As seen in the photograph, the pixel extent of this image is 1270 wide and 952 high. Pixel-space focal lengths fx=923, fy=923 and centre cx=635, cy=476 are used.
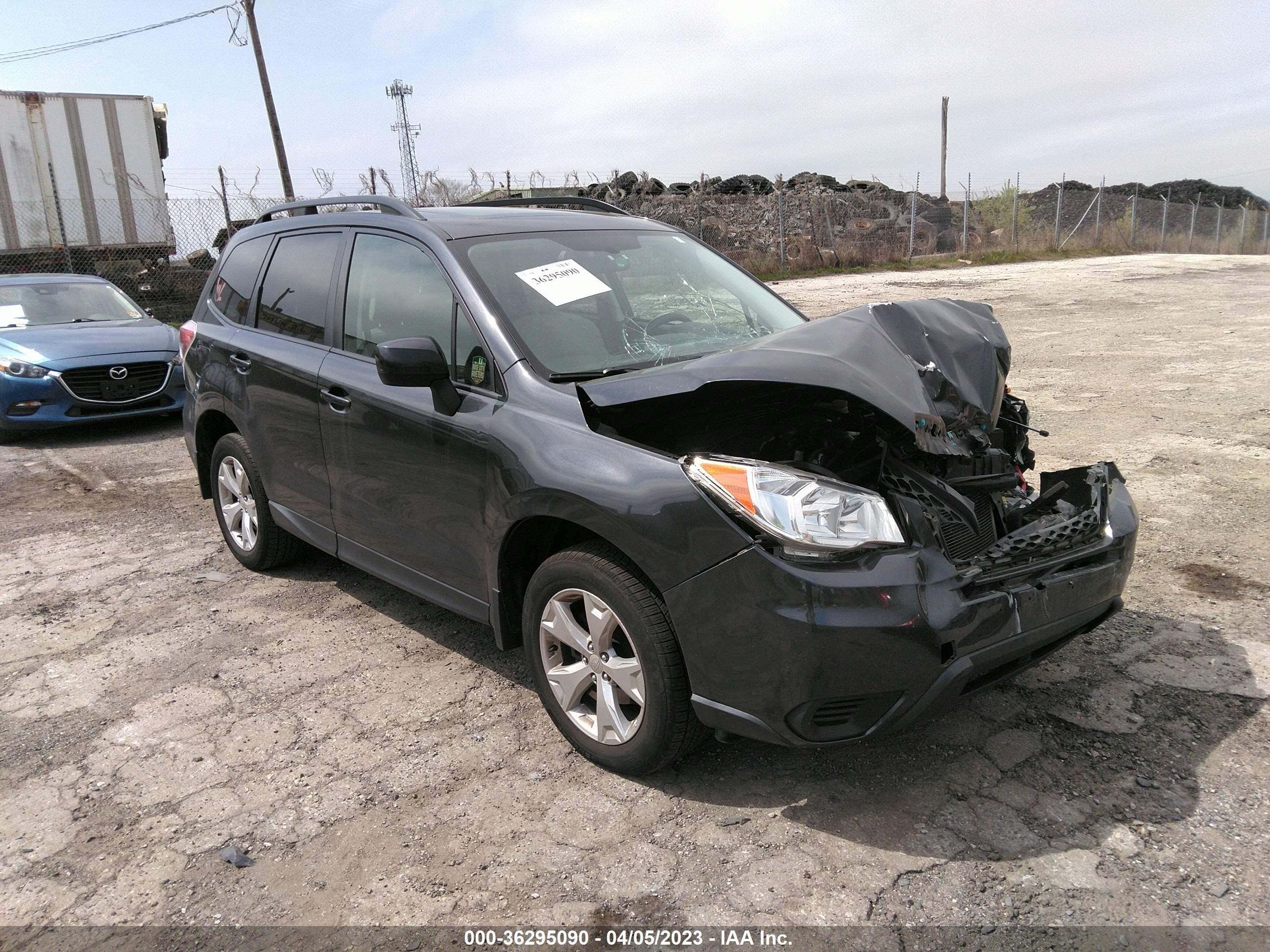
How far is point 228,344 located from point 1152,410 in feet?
21.7

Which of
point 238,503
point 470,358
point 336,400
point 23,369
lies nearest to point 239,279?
point 238,503

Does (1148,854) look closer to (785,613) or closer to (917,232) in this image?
(785,613)

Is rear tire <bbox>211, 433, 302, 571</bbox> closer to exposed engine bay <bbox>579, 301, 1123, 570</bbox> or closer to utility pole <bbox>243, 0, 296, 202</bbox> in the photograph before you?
exposed engine bay <bbox>579, 301, 1123, 570</bbox>

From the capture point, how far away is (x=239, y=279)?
4914 mm

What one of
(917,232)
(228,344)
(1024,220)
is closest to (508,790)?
(228,344)

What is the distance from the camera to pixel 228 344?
4.72 meters

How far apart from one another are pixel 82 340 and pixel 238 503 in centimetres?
504

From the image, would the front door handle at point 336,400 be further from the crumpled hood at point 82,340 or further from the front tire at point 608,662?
the crumpled hood at point 82,340

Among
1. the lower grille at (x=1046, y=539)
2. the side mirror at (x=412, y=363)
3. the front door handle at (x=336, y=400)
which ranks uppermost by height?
the side mirror at (x=412, y=363)

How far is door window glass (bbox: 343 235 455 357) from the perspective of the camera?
11.6 ft

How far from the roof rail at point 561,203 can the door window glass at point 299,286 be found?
31.5 inches

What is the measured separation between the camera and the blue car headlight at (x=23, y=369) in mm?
8219

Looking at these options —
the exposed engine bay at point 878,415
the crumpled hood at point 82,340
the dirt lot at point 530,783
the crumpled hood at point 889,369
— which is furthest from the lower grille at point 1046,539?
the crumpled hood at point 82,340

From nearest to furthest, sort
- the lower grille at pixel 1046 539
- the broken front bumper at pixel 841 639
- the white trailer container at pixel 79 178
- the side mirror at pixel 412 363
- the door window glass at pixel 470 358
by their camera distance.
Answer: the broken front bumper at pixel 841 639 → the lower grille at pixel 1046 539 → the side mirror at pixel 412 363 → the door window glass at pixel 470 358 → the white trailer container at pixel 79 178
